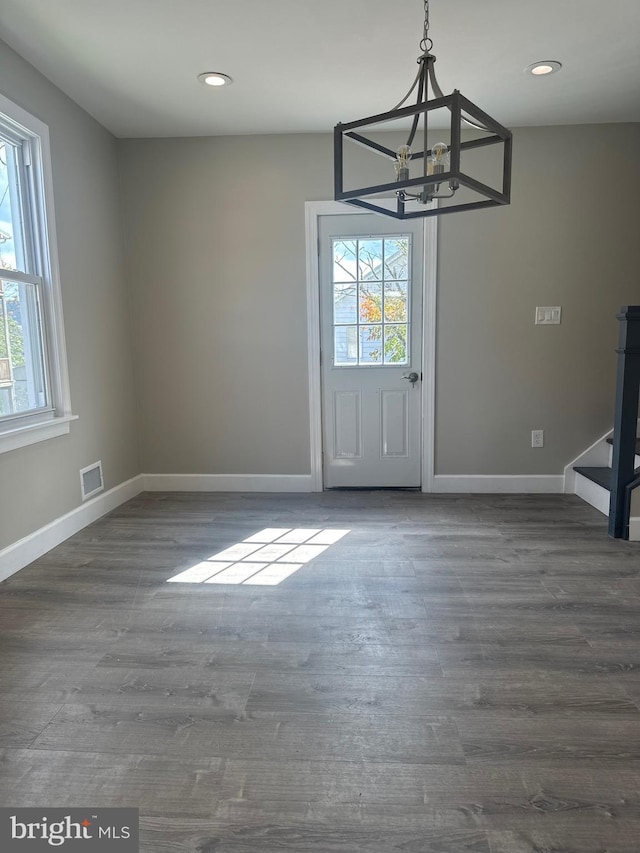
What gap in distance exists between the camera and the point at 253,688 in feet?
6.10

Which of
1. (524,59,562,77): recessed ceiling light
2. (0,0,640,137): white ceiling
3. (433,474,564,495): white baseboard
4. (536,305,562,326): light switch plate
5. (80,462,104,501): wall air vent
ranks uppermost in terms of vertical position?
(0,0,640,137): white ceiling

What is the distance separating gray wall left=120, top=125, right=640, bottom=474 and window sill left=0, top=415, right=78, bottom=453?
1.11 meters

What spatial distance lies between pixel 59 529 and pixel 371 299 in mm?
2704

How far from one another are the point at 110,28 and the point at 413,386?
9.50 feet

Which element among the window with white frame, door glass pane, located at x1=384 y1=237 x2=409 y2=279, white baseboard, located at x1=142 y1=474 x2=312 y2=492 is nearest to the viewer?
the window with white frame

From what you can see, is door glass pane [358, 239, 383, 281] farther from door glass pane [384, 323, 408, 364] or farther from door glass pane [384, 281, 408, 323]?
door glass pane [384, 323, 408, 364]

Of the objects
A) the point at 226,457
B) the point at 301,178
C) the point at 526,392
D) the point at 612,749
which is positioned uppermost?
the point at 301,178

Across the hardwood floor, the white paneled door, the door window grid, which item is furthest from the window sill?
the door window grid

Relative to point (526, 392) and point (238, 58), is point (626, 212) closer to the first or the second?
point (526, 392)

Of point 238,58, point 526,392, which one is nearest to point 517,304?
point 526,392

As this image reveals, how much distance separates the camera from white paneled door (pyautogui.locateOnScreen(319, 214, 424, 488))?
4.11 meters

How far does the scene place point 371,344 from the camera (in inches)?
165

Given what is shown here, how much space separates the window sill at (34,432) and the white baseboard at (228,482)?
117 centimetres
